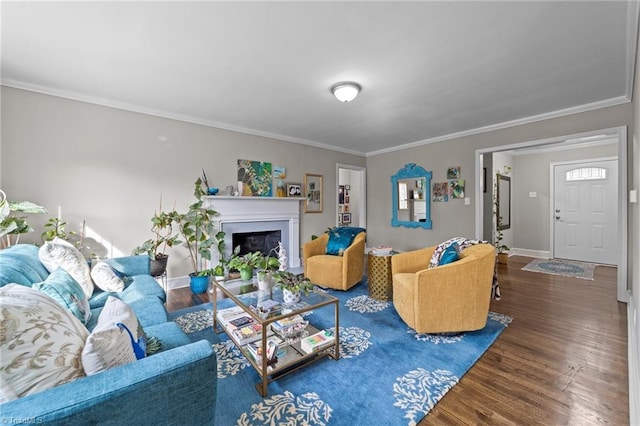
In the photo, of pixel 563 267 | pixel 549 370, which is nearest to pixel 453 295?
pixel 549 370

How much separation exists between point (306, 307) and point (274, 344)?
1.07 feet

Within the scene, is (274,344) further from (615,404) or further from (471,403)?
(615,404)

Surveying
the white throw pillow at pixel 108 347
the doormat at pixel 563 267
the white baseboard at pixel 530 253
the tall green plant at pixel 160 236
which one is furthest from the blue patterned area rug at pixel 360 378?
the white baseboard at pixel 530 253

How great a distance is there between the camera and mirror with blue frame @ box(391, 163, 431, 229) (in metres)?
5.07

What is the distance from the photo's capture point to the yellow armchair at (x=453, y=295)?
87.7 inches

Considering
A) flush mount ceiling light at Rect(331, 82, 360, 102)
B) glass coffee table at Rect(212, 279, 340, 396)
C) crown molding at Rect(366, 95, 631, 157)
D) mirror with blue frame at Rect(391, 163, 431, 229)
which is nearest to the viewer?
glass coffee table at Rect(212, 279, 340, 396)

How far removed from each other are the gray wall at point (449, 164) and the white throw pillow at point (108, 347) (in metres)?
4.74

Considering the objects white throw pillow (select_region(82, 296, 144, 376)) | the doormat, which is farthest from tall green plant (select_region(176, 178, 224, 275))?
the doormat

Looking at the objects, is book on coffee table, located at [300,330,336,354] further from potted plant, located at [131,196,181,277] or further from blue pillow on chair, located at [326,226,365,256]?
potted plant, located at [131,196,181,277]

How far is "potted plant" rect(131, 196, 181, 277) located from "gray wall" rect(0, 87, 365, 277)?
0.14 m

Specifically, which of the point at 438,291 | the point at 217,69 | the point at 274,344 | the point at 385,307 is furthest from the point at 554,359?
the point at 217,69

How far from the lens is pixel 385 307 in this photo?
2965 millimetres

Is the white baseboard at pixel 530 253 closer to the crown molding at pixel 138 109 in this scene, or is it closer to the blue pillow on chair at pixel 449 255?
the blue pillow on chair at pixel 449 255

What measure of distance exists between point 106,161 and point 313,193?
3.20 metres
